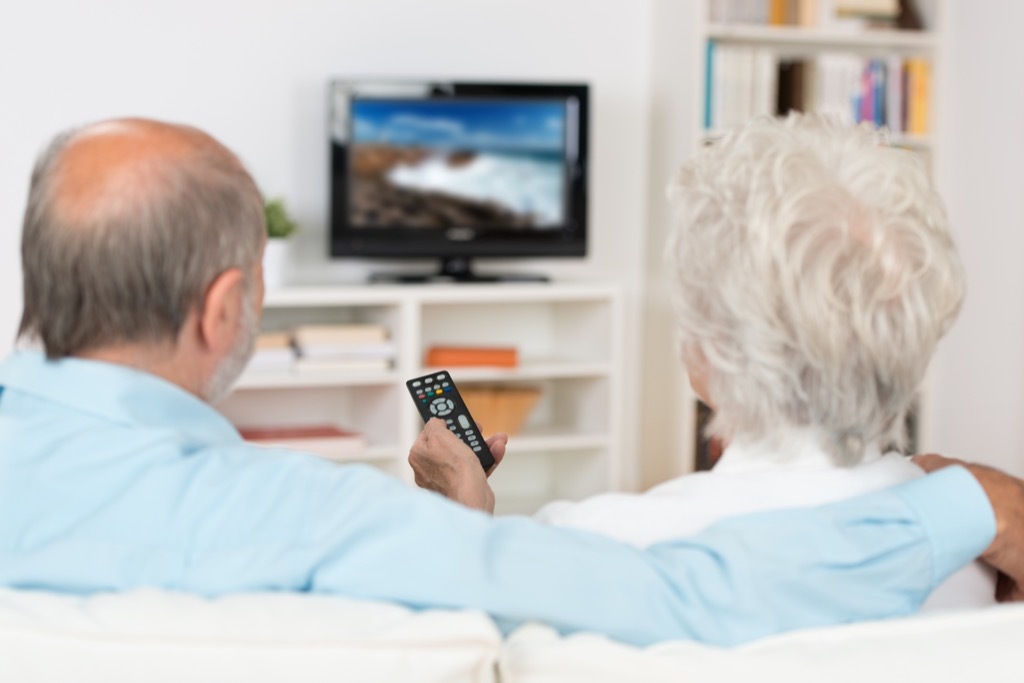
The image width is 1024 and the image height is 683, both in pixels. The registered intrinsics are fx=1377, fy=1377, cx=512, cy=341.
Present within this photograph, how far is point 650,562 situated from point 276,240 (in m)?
3.05

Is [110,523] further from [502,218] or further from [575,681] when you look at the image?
[502,218]

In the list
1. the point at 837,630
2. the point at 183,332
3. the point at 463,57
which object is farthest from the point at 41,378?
the point at 463,57

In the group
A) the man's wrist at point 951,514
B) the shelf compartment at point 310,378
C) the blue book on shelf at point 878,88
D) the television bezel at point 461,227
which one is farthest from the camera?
the blue book on shelf at point 878,88

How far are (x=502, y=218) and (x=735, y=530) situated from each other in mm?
3293

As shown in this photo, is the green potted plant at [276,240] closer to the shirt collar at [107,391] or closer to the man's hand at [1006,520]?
the shirt collar at [107,391]

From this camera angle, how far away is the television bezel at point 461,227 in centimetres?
407

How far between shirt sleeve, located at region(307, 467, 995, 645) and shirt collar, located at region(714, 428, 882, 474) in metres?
0.08

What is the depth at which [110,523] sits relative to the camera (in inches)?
38.4

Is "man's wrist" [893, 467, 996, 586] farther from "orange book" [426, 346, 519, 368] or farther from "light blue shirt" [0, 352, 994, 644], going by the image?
"orange book" [426, 346, 519, 368]

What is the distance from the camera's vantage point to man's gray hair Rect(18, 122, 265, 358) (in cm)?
104

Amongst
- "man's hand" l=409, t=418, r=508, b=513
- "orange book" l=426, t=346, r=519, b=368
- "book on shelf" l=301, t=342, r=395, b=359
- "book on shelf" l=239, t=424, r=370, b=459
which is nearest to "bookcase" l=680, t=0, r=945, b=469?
"orange book" l=426, t=346, r=519, b=368

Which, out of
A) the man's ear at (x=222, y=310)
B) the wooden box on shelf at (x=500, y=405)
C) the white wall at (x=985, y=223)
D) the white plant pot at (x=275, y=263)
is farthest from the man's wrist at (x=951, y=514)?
the white wall at (x=985, y=223)

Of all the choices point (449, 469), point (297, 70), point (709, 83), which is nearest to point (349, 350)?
point (297, 70)

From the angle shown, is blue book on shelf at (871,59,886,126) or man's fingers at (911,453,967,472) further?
blue book on shelf at (871,59,886,126)
